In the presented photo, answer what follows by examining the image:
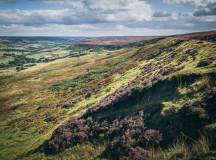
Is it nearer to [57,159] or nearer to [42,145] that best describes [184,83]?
[57,159]

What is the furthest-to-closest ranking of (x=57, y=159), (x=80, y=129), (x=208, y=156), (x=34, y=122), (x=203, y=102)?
(x=34, y=122)
(x=80, y=129)
(x=57, y=159)
(x=203, y=102)
(x=208, y=156)

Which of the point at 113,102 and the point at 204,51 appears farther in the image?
the point at 204,51

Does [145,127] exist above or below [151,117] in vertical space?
below

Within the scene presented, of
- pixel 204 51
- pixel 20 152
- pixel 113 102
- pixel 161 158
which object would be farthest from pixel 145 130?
pixel 204 51

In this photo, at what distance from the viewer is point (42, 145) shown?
3189 centimetres

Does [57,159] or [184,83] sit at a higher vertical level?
[184,83]

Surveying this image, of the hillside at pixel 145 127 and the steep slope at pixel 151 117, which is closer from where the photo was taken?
the hillside at pixel 145 127

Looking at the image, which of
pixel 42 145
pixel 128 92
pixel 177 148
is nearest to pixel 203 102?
pixel 177 148

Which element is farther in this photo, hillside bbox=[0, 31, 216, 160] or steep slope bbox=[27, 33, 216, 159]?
steep slope bbox=[27, 33, 216, 159]

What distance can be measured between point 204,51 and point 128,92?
510 inches

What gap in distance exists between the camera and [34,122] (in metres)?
44.0

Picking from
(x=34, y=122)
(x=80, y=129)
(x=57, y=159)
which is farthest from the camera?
(x=34, y=122)

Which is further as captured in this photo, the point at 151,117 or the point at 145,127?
the point at 151,117

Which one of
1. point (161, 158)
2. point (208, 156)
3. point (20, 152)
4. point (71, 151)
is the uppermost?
point (208, 156)
